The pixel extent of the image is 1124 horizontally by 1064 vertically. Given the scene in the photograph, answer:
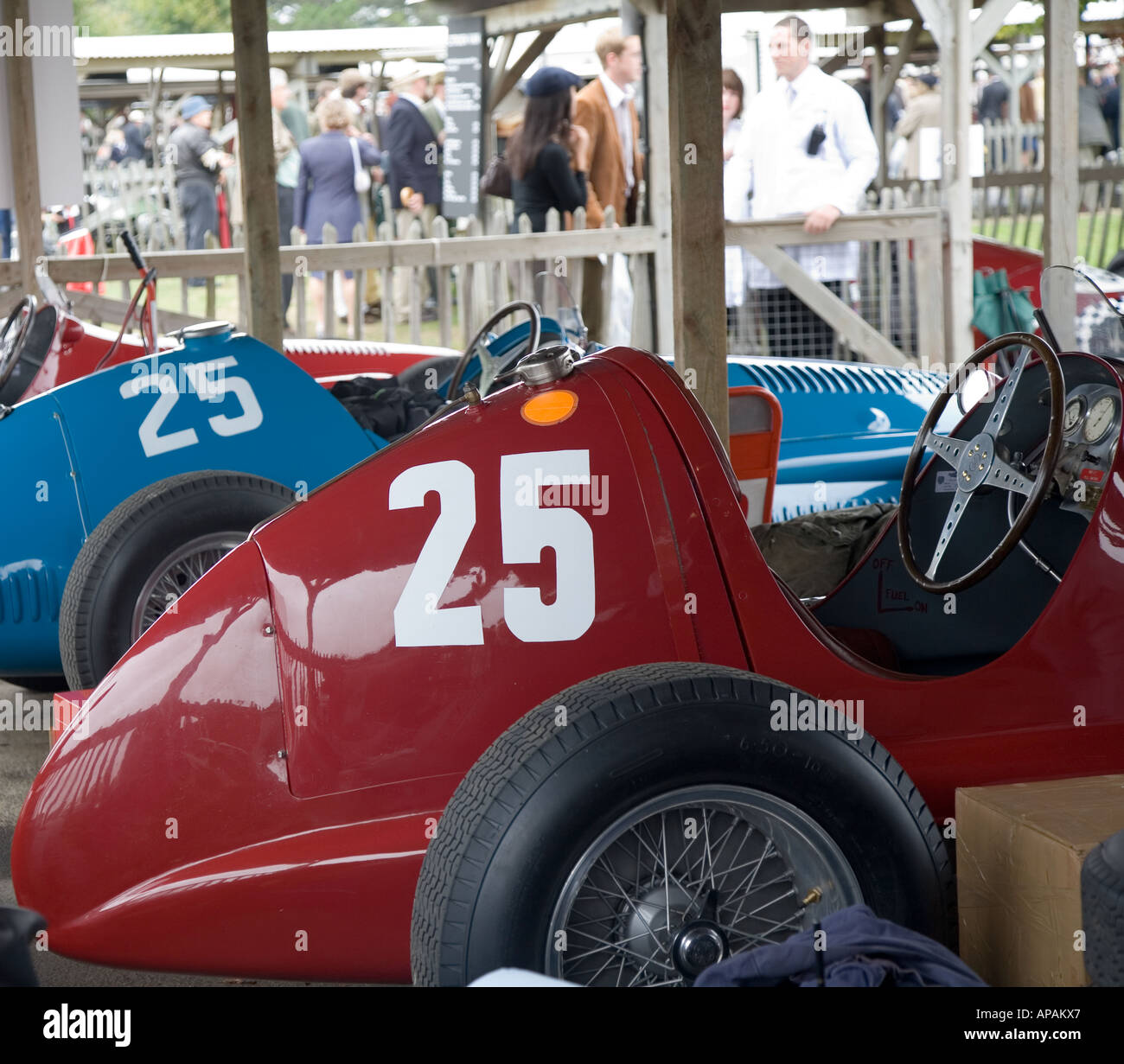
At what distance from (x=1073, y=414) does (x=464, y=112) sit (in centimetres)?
968

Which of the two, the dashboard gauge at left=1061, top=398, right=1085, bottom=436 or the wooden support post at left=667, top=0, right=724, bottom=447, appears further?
the wooden support post at left=667, top=0, right=724, bottom=447

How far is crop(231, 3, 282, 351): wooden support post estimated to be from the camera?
5.86 meters

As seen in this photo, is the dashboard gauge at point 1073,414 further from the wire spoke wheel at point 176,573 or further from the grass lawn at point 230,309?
the grass lawn at point 230,309

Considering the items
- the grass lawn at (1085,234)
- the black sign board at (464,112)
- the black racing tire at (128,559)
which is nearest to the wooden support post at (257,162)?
the black racing tire at (128,559)

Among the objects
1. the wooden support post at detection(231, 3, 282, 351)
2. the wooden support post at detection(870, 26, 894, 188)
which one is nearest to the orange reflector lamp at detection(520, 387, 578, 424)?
the wooden support post at detection(231, 3, 282, 351)

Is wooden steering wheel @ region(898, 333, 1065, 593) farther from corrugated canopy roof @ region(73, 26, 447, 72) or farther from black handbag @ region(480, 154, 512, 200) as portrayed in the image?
corrugated canopy roof @ region(73, 26, 447, 72)

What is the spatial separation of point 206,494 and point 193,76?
17502 mm

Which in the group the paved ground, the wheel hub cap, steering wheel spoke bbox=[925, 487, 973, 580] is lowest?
the paved ground

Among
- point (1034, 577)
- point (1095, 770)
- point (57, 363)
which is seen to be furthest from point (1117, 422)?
point (57, 363)

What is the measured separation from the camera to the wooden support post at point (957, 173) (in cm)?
869

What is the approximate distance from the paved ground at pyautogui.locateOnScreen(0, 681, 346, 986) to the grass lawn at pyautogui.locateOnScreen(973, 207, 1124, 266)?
12421 mm

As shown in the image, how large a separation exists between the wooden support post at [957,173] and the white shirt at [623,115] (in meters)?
2.23

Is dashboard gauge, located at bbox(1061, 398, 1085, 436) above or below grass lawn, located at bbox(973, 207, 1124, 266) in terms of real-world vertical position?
below

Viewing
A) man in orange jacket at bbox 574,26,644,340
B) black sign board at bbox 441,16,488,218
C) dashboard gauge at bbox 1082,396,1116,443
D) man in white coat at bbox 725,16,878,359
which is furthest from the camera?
black sign board at bbox 441,16,488,218
